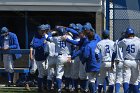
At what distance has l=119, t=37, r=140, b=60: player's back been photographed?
48.1 ft

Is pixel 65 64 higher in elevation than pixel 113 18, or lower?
lower

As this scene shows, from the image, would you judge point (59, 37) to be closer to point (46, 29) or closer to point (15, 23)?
point (46, 29)

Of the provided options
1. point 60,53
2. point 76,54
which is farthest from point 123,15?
point 76,54

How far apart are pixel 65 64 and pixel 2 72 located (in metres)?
3.21

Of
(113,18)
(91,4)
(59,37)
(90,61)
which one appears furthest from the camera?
(91,4)

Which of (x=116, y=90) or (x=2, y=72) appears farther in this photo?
(x=2, y=72)

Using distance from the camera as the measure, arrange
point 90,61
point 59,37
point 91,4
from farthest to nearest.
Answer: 1. point 91,4
2. point 59,37
3. point 90,61

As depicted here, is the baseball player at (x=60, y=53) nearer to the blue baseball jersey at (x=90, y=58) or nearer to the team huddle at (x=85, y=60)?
the team huddle at (x=85, y=60)

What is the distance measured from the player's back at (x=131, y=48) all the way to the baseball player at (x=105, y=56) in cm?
89

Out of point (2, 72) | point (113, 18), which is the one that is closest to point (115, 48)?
point (113, 18)

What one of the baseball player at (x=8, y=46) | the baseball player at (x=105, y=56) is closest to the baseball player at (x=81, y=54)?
the baseball player at (x=105, y=56)

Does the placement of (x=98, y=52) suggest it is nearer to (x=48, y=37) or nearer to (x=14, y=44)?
(x=48, y=37)

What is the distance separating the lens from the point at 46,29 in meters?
17.0

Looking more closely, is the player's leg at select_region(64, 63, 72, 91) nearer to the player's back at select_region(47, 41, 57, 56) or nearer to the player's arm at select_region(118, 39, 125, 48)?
the player's back at select_region(47, 41, 57, 56)
